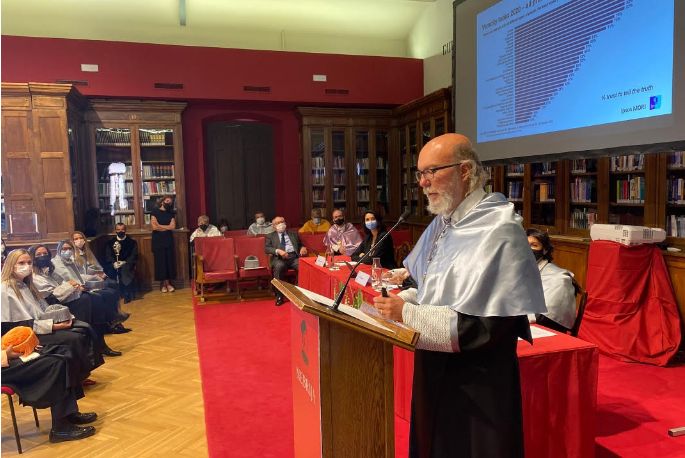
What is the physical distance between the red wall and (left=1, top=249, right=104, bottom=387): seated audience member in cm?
500

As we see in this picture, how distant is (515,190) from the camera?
7105mm

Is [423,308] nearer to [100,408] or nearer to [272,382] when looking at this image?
[272,382]

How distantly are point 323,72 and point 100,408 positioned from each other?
702 centimetres

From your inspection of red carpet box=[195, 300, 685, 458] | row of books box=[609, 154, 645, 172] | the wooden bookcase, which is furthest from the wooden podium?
the wooden bookcase

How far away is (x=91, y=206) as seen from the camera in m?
8.59

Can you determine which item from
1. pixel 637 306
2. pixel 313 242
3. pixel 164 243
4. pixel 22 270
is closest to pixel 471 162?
pixel 22 270

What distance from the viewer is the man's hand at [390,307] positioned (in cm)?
165

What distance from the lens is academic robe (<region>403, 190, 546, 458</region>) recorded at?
155cm

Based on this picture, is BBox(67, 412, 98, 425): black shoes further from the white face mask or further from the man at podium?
the man at podium

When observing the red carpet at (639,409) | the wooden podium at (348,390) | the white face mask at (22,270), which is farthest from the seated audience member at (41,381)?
the red carpet at (639,409)

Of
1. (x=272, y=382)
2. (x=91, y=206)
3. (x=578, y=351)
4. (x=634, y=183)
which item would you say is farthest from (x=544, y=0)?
(x=91, y=206)

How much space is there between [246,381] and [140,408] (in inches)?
32.6

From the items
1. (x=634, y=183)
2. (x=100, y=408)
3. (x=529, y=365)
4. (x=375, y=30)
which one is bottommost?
(x=100, y=408)

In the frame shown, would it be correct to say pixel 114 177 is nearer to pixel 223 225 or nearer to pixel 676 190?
pixel 223 225
